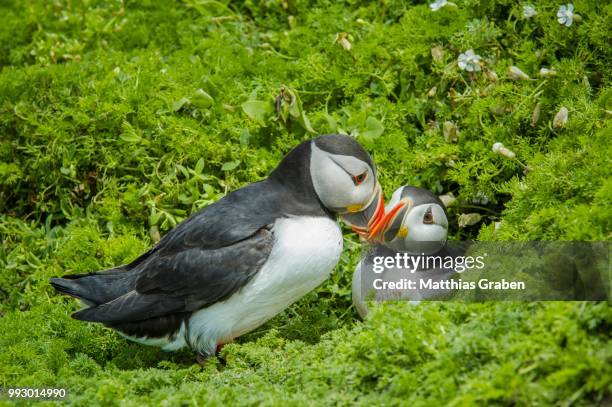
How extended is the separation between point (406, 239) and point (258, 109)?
170 centimetres

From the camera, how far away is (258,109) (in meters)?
6.52

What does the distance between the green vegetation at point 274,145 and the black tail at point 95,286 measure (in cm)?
24

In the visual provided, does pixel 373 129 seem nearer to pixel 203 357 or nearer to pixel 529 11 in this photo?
pixel 529 11

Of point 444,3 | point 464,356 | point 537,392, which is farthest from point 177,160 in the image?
point 537,392

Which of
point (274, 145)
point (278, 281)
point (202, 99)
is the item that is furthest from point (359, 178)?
point (202, 99)

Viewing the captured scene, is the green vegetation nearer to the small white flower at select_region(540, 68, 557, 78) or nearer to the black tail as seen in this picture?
the small white flower at select_region(540, 68, 557, 78)

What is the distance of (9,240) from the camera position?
6.72 m

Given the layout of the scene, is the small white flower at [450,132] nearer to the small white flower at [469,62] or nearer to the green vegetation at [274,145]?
the green vegetation at [274,145]

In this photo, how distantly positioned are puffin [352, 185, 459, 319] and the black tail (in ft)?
4.84

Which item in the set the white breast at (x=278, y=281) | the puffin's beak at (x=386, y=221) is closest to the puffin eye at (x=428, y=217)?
the puffin's beak at (x=386, y=221)

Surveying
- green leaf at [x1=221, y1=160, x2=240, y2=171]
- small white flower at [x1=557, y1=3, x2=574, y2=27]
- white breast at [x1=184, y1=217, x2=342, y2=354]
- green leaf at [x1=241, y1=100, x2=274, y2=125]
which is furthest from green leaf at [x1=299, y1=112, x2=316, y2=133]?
small white flower at [x1=557, y1=3, x2=574, y2=27]

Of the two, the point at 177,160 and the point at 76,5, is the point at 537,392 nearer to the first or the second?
the point at 177,160

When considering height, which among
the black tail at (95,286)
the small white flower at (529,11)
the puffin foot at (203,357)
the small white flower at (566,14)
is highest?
the small white flower at (566,14)

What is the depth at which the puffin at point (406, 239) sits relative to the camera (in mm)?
5387
